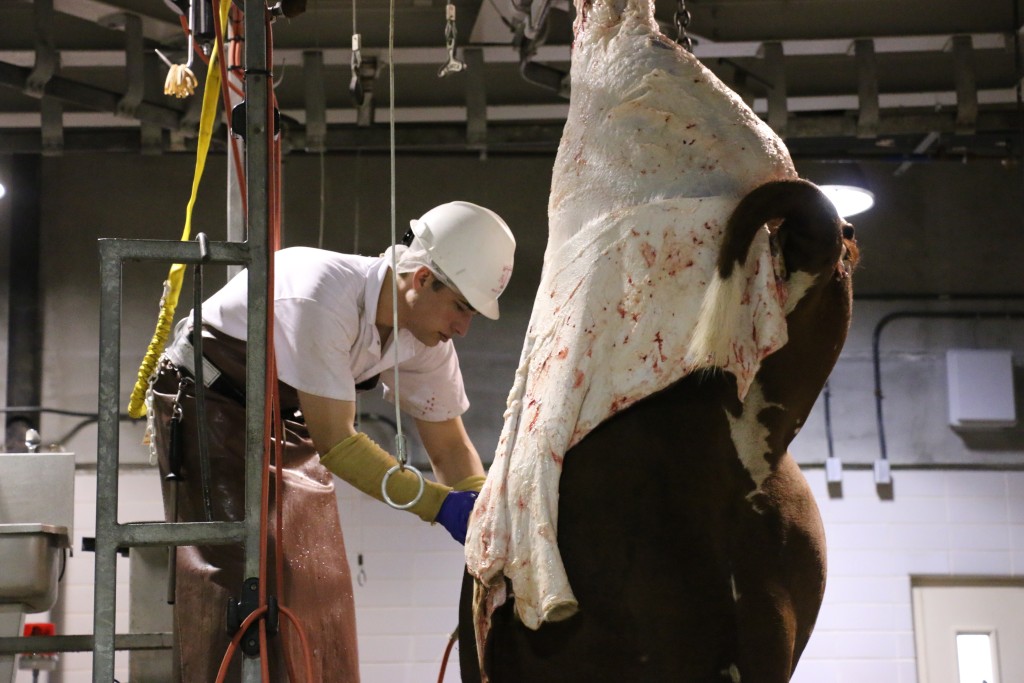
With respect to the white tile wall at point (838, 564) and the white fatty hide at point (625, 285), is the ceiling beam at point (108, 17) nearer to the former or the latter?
the white tile wall at point (838, 564)

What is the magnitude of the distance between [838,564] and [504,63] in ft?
10.5

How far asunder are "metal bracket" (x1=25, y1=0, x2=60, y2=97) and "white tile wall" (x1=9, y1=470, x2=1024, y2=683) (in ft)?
7.02

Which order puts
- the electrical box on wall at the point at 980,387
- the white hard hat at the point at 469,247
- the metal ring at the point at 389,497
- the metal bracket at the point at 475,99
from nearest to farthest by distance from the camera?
1. the metal ring at the point at 389,497
2. the white hard hat at the point at 469,247
3. the metal bracket at the point at 475,99
4. the electrical box on wall at the point at 980,387

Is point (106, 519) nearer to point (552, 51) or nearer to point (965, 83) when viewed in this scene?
point (552, 51)

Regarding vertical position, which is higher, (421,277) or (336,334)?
(421,277)

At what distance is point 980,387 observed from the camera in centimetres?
625

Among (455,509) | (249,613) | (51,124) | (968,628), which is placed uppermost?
(51,124)

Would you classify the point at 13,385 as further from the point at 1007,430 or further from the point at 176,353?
the point at 1007,430

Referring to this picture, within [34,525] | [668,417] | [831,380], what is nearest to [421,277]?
[34,525]

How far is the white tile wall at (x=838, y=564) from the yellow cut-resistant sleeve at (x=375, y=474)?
3.89 meters

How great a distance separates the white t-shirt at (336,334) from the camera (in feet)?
7.52

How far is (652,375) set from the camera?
1.52 meters

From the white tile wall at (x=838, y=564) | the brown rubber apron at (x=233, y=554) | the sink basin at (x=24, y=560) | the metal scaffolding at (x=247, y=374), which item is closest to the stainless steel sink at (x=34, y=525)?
the sink basin at (x=24, y=560)

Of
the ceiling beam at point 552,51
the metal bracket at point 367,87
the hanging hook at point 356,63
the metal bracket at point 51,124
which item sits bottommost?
the hanging hook at point 356,63
